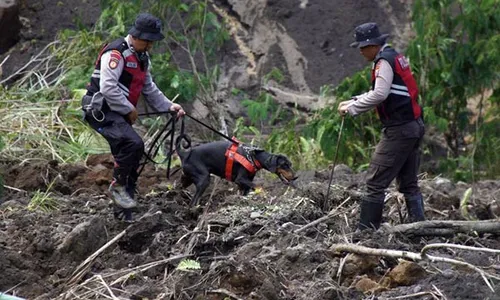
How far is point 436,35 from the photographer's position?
44.3ft

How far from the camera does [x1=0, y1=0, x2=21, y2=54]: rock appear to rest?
616 inches

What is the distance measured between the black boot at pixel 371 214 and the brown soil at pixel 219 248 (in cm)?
13

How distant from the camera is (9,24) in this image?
15.8 meters

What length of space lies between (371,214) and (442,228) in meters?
0.56

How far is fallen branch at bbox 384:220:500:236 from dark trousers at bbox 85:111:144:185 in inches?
78.4

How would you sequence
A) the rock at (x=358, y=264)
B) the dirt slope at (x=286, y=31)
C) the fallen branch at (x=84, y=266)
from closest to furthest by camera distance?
the rock at (x=358, y=264) < the fallen branch at (x=84, y=266) < the dirt slope at (x=286, y=31)

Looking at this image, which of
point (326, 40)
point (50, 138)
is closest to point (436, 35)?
point (326, 40)

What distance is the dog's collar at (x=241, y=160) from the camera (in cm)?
962

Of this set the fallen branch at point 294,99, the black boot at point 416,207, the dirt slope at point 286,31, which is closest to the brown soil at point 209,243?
the black boot at point 416,207

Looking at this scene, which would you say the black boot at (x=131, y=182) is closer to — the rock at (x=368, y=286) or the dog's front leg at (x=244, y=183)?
the dog's front leg at (x=244, y=183)

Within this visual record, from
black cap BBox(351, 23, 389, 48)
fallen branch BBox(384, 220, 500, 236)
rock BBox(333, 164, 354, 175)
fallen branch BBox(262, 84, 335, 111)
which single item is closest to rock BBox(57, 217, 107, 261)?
fallen branch BBox(384, 220, 500, 236)

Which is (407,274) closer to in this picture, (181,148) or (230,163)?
(230,163)

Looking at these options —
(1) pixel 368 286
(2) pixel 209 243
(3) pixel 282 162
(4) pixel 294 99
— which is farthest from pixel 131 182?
(4) pixel 294 99

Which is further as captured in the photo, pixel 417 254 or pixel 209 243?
pixel 209 243
